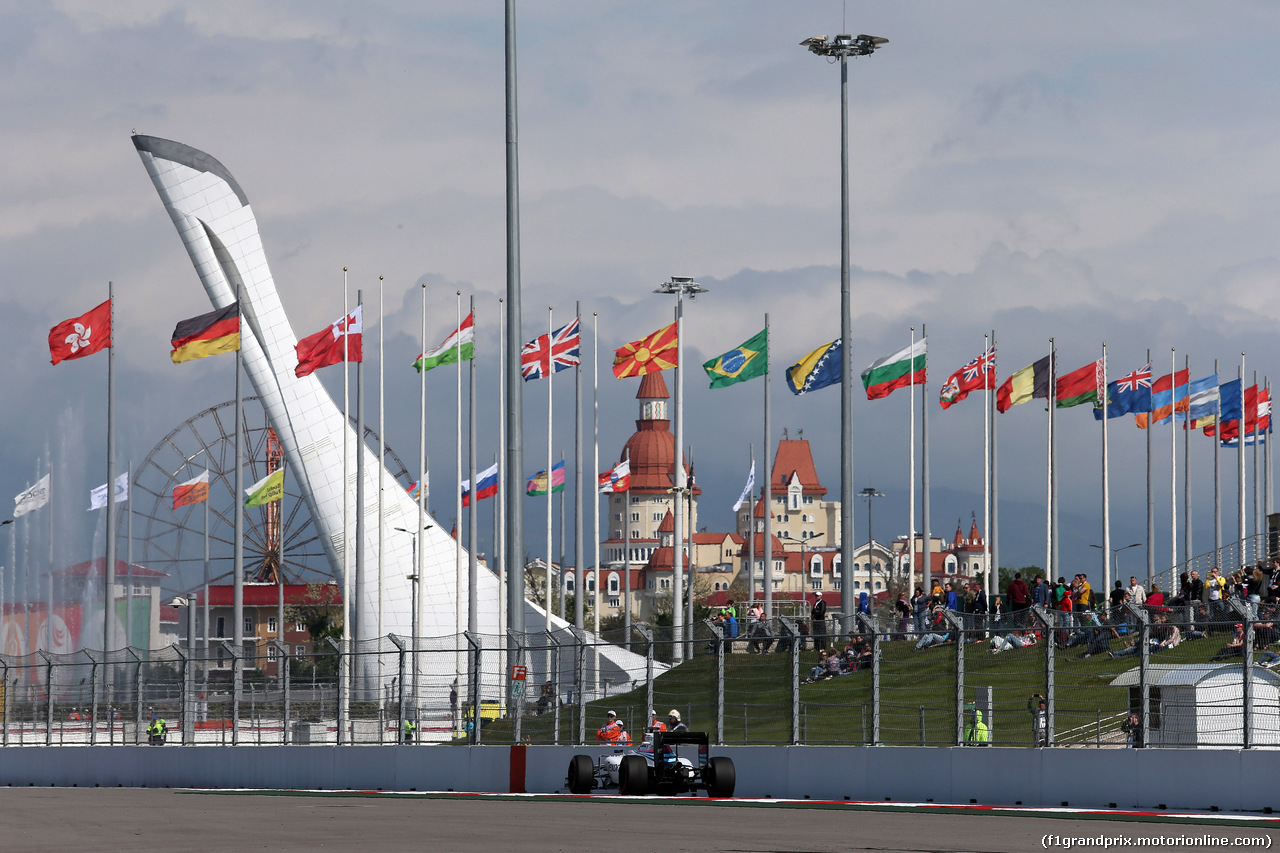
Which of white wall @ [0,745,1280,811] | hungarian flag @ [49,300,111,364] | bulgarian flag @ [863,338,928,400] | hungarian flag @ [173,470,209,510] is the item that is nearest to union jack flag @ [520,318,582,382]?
bulgarian flag @ [863,338,928,400]

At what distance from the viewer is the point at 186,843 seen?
13.4 metres

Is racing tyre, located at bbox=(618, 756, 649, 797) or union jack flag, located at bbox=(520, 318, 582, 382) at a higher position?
union jack flag, located at bbox=(520, 318, 582, 382)

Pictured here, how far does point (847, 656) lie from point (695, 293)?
34.3 meters

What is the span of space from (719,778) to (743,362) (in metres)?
Result: 23.3

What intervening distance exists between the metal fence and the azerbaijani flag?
2202cm

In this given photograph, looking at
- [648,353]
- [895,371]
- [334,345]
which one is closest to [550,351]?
[648,353]

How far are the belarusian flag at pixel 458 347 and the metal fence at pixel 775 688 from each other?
1341 centimetres

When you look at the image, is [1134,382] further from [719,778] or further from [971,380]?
[719,778]

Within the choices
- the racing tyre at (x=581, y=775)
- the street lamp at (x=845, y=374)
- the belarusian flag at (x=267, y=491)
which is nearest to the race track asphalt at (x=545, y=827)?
the racing tyre at (x=581, y=775)

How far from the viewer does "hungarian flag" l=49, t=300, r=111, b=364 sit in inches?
1532

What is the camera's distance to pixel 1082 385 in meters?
45.8

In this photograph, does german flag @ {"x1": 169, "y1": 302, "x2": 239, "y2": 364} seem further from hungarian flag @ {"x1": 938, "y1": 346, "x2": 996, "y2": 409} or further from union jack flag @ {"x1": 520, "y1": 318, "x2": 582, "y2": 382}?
hungarian flag @ {"x1": 938, "y1": 346, "x2": 996, "y2": 409}

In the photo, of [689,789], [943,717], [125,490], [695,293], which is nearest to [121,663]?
[689,789]

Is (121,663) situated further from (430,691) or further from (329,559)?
(329,559)
